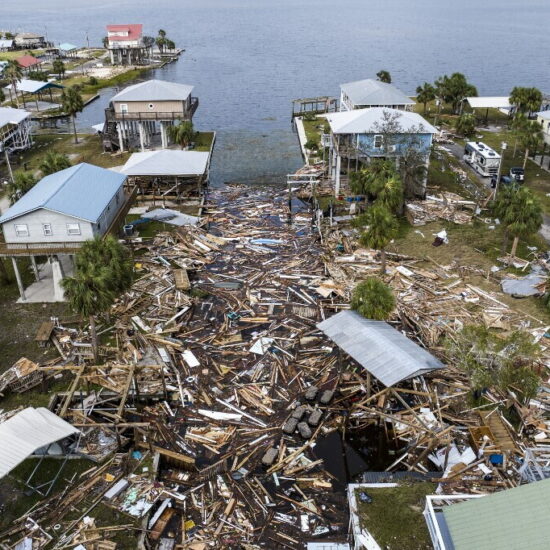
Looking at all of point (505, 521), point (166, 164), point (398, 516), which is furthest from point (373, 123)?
point (505, 521)

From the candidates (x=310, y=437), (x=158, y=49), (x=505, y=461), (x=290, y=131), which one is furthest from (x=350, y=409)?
(x=158, y=49)

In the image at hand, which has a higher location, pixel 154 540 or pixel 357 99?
pixel 357 99

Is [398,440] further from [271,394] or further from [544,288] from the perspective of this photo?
[544,288]

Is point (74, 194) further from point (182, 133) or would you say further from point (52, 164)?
point (182, 133)

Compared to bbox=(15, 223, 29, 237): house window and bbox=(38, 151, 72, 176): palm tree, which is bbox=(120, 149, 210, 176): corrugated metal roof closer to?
bbox=(38, 151, 72, 176): palm tree

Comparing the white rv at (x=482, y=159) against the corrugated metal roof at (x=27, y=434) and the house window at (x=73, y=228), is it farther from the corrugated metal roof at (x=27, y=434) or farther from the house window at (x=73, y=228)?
the corrugated metal roof at (x=27, y=434)

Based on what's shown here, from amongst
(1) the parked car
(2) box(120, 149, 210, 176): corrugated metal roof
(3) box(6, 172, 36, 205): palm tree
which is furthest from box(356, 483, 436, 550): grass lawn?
(1) the parked car
